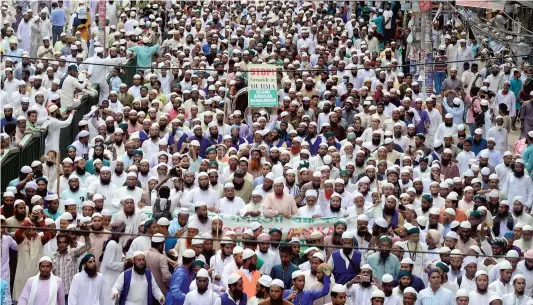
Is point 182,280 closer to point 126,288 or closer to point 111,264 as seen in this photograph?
point 126,288

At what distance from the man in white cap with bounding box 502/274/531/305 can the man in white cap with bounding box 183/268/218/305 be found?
10.3ft

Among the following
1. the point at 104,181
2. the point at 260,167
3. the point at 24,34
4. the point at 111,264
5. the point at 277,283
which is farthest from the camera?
the point at 24,34

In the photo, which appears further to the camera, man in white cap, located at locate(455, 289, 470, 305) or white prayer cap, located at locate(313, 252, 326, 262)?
white prayer cap, located at locate(313, 252, 326, 262)

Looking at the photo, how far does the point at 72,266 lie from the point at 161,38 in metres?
16.3

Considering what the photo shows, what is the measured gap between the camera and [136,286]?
1748cm

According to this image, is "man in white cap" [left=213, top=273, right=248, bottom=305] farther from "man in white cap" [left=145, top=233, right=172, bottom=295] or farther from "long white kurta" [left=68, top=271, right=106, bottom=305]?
"long white kurta" [left=68, top=271, right=106, bottom=305]

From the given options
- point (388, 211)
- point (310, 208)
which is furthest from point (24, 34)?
point (388, 211)

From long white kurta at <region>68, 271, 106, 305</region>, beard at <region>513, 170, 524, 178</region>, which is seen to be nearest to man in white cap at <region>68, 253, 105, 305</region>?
long white kurta at <region>68, 271, 106, 305</region>

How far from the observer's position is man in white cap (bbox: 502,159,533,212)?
73.5ft

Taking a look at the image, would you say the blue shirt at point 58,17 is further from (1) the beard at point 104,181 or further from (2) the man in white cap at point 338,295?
(2) the man in white cap at point 338,295

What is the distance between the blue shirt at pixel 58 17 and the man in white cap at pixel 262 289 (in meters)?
17.5

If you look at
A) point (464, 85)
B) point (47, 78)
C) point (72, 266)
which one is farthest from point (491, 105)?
point (72, 266)

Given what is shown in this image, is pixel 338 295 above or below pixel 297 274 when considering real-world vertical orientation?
below

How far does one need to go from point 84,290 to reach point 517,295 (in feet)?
15.2
